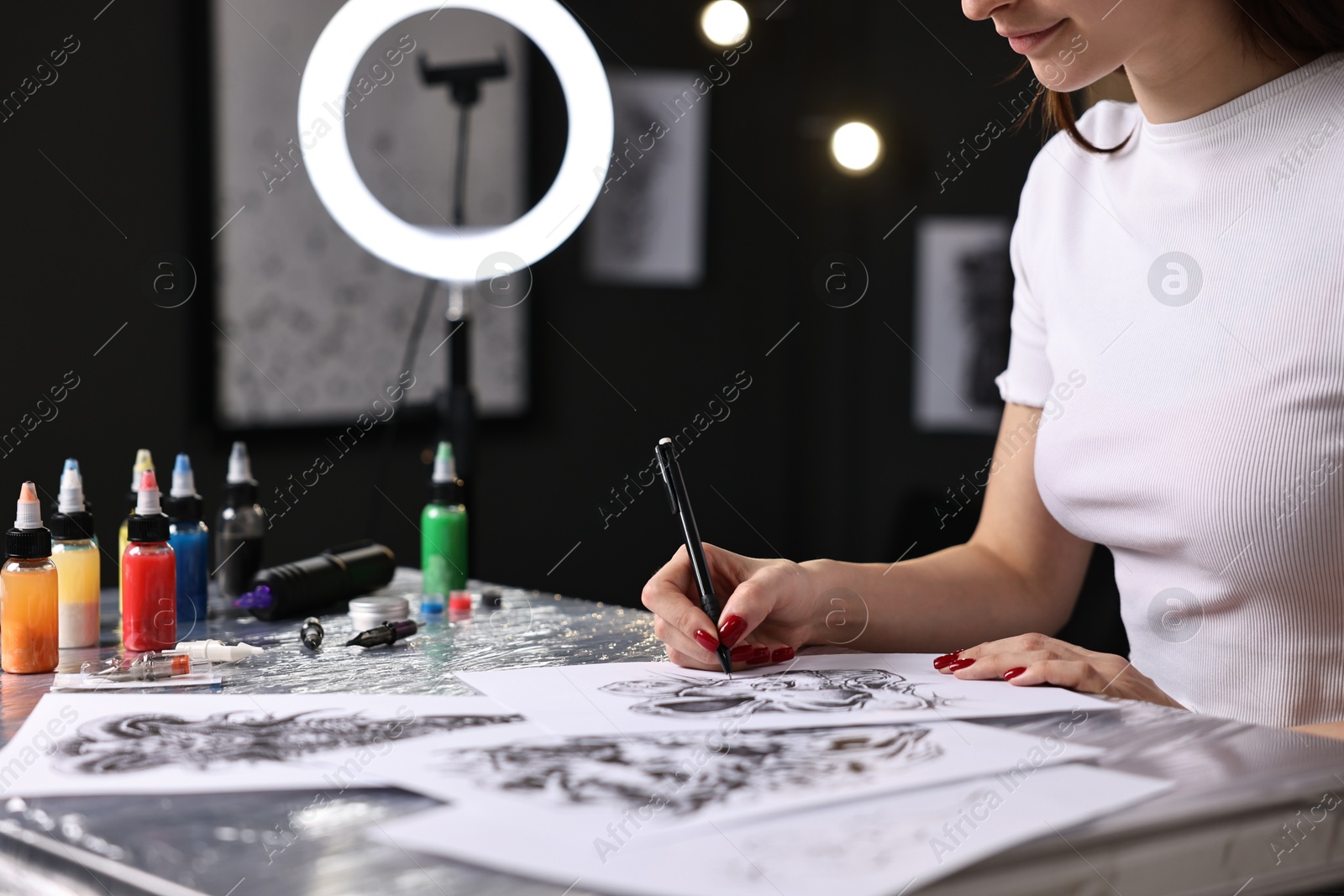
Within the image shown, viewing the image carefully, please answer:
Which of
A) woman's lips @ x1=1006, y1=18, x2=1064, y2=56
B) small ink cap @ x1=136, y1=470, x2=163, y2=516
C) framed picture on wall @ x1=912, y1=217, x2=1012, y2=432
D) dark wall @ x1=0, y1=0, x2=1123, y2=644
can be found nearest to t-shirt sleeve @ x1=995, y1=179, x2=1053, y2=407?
woman's lips @ x1=1006, y1=18, x2=1064, y2=56

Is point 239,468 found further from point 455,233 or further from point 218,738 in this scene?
point 218,738

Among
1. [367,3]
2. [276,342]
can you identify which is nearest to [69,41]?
[276,342]

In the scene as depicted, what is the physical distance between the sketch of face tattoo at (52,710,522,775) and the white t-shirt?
0.58m

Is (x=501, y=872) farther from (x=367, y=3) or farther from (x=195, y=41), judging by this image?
(x=195, y=41)

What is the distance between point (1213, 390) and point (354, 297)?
179 centimetres

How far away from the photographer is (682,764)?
0.62 m

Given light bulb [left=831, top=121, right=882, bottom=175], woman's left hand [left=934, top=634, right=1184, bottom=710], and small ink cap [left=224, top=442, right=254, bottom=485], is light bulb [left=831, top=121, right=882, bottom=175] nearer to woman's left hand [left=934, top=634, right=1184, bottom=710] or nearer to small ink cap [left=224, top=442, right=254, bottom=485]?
small ink cap [left=224, top=442, right=254, bottom=485]

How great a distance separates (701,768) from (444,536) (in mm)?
679

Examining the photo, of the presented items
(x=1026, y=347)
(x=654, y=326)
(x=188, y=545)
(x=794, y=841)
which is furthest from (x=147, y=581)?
(x=654, y=326)

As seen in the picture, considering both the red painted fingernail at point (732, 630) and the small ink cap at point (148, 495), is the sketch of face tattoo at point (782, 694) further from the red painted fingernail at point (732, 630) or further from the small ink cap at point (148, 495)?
the small ink cap at point (148, 495)

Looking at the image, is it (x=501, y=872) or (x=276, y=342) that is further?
(x=276, y=342)

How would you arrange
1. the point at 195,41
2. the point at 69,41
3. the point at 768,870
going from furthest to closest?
1. the point at 195,41
2. the point at 69,41
3. the point at 768,870

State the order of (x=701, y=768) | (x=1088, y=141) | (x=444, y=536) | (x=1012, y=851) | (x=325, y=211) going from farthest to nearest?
(x=325, y=211)
(x=444, y=536)
(x=1088, y=141)
(x=701, y=768)
(x=1012, y=851)

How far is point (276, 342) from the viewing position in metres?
2.24
